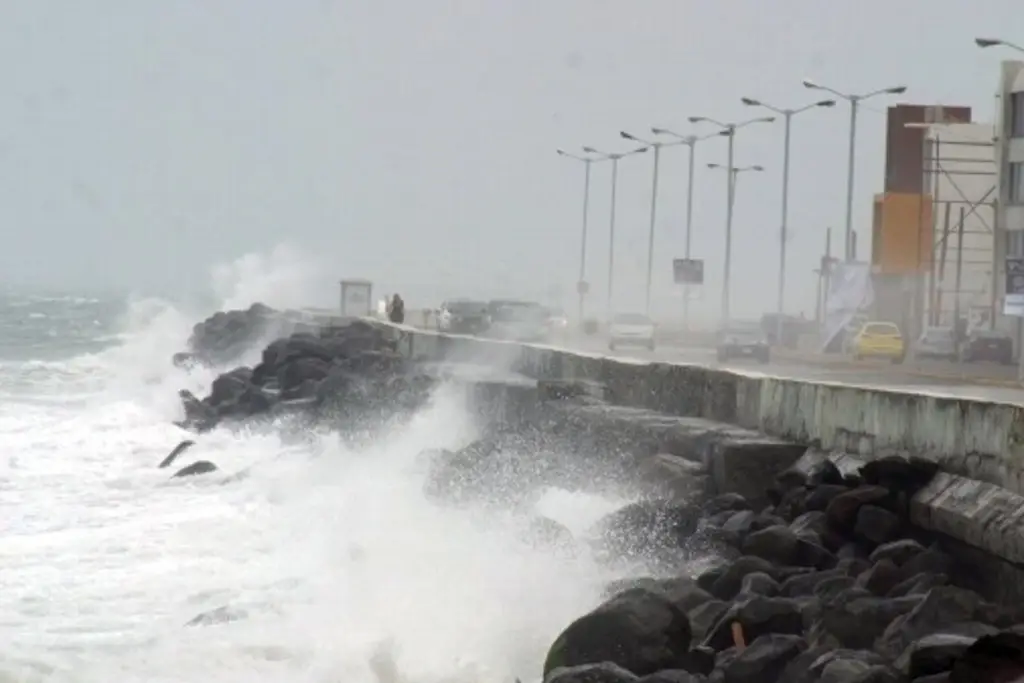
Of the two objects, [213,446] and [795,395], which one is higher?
[795,395]

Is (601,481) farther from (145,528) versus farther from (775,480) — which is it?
(145,528)

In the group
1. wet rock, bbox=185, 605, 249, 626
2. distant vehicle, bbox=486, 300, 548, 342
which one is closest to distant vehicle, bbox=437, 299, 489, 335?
distant vehicle, bbox=486, 300, 548, 342

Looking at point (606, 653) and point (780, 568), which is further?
point (780, 568)

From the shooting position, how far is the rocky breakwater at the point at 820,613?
845 cm

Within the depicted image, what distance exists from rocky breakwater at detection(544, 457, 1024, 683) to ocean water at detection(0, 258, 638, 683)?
1612mm

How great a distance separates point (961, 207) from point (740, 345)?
32.7 metres

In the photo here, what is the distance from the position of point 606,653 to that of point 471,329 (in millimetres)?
42007

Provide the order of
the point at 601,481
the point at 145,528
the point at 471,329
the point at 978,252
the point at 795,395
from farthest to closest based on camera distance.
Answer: the point at 978,252, the point at 471,329, the point at 145,528, the point at 601,481, the point at 795,395

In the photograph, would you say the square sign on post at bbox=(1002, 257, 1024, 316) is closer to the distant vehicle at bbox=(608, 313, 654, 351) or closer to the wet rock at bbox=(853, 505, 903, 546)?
the distant vehicle at bbox=(608, 313, 654, 351)

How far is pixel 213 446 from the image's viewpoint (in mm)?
31688

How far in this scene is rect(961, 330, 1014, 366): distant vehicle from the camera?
54469mm

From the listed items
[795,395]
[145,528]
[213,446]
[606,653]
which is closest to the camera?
[606,653]

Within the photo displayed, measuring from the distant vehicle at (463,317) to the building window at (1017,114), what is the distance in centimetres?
2158

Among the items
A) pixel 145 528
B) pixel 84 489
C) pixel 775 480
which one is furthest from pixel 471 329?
pixel 775 480
